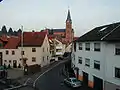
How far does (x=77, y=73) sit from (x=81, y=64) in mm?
3409

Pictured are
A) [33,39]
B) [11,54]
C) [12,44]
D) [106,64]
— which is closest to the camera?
[106,64]

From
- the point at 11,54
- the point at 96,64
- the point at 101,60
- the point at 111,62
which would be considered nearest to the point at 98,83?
the point at 96,64

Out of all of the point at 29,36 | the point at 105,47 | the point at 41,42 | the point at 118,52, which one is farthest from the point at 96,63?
the point at 29,36

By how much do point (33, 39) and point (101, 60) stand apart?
28512 millimetres

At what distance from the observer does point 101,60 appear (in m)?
26.8

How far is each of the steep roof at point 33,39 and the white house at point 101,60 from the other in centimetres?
1732

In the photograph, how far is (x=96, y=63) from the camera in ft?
93.3

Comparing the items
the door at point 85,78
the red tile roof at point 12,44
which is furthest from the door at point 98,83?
the red tile roof at point 12,44

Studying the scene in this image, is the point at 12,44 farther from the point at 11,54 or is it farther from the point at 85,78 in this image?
the point at 85,78

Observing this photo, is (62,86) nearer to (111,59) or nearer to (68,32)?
(111,59)

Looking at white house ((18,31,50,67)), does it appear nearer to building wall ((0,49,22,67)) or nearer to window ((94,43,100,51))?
Result: building wall ((0,49,22,67))

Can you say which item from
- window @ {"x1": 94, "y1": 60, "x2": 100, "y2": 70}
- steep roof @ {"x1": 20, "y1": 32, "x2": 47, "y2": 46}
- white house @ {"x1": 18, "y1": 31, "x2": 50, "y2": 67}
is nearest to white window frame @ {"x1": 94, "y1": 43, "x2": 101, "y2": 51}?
window @ {"x1": 94, "y1": 60, "x2": 100, "y2": 70}

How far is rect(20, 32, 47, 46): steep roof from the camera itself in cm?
5108

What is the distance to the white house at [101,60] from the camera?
76.6ft
